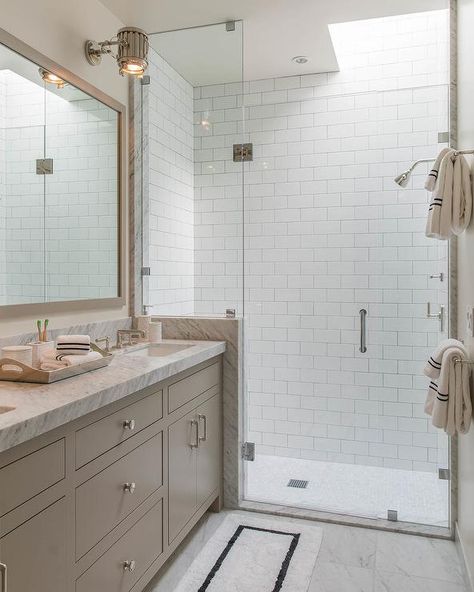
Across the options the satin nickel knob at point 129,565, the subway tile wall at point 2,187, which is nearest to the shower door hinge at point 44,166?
the subway tile wall at point 2,187

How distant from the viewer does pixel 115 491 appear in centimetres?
190

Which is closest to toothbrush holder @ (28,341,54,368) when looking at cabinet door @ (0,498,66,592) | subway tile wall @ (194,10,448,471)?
cabinet door @ (0,498,66,592)

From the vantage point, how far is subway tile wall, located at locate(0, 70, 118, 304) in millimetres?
2160

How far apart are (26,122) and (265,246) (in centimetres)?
168

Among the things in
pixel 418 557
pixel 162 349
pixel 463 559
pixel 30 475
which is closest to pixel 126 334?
pixel 162 349

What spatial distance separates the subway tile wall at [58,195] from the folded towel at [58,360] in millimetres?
296

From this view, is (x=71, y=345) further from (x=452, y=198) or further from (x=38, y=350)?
(x=452, y=198)

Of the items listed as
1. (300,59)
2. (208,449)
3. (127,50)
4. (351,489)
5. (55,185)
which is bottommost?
(351,489)

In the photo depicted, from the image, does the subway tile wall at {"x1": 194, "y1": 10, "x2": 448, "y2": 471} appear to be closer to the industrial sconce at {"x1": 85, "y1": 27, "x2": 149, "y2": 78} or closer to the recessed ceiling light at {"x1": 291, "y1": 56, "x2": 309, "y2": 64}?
the recessed ceiling light at {"x1": 291, "y1": 56, "x2": 309, "y2": 64}

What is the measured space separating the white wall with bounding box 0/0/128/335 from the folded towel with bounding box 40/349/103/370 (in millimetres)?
224

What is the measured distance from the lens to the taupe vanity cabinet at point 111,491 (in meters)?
1.42

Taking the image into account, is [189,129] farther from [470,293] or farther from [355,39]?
[470,293]

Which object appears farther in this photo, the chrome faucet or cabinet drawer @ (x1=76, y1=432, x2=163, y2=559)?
the chrome faucet

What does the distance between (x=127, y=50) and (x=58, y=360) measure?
1.59 meters
